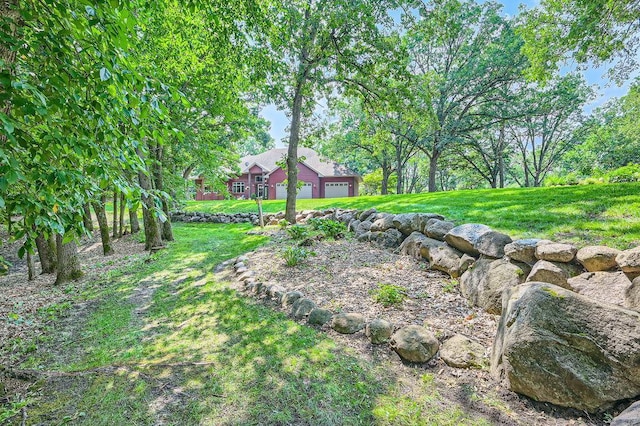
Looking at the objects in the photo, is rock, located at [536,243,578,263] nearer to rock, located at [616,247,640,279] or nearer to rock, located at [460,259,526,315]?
rock, located at [460,259,526,315]

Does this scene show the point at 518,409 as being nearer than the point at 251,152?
Yes

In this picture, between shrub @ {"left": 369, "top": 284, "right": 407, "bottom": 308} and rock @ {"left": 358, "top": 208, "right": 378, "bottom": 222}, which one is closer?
shrub @ {"left": 369, "top": 284, "right": 407, "bottom": 308}

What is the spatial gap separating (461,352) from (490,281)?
1.14 metres

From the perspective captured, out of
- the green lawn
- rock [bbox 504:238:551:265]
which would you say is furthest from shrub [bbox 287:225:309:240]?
rock [bbox 504:238:551:265]

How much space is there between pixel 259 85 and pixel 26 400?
673cm

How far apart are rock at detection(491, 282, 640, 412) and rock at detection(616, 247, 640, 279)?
540 mm

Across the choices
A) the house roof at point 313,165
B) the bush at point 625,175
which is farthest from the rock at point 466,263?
the house roof at point 313,165

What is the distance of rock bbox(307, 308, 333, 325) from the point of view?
3.55 metres

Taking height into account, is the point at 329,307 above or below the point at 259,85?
below

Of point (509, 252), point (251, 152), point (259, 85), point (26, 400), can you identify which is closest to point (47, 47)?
point (26, 400)

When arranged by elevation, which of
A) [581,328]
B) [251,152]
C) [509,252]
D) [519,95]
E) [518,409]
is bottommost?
[518,409]

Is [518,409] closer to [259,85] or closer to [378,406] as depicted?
[378,406]

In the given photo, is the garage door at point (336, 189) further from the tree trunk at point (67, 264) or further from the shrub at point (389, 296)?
the shrub at point (389, 296)

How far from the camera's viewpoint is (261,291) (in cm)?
458
